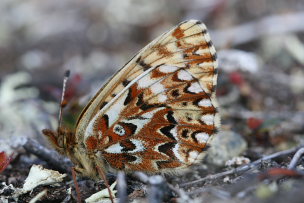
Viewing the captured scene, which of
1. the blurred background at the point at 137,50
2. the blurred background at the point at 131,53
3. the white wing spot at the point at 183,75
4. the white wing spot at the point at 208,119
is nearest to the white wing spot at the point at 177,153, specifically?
the white wing spot at the point at 208,119

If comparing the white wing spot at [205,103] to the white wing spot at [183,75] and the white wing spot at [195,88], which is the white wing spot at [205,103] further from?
the white wing spot at [183,75]

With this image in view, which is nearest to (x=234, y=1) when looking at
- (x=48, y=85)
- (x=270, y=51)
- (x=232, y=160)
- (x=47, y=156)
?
(x=270, y=51)

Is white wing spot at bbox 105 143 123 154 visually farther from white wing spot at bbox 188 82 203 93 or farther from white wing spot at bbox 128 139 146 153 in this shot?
white wing spot at bbox 188 82 203 93

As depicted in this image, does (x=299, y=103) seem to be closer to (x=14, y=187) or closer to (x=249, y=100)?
(x=249, y=100)

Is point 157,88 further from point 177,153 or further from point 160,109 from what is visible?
point 177,153

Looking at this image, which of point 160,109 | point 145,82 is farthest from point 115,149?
point 145,82
